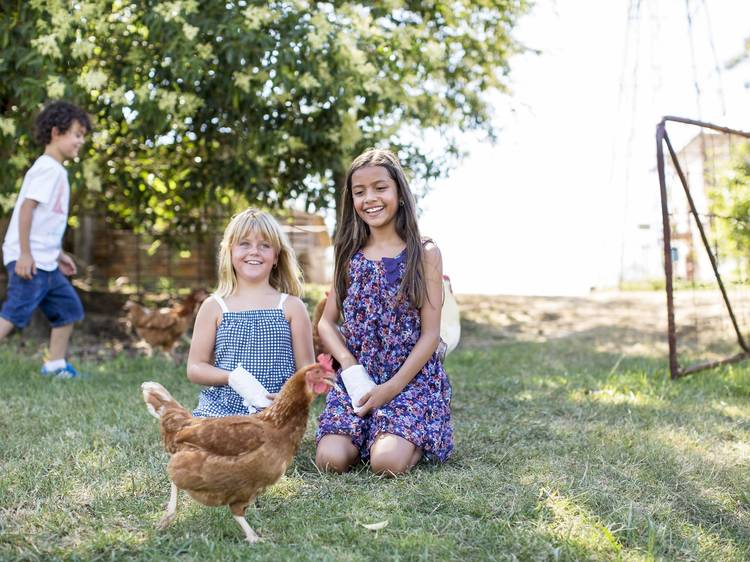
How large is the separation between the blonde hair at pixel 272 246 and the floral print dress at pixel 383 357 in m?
0.29

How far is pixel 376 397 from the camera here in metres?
3.38

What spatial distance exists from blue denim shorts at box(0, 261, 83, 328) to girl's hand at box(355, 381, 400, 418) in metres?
2.97

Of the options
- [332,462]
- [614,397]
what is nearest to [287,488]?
[332,462]

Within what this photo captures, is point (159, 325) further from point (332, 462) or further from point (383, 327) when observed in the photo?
point (332, 462)

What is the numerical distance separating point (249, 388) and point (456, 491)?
3.02ft

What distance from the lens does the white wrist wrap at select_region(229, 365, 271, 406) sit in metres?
3.10

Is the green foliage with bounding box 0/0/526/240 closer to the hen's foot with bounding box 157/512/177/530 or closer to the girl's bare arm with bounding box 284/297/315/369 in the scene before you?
the girl's bare arm with bounding box 284/297/315/369

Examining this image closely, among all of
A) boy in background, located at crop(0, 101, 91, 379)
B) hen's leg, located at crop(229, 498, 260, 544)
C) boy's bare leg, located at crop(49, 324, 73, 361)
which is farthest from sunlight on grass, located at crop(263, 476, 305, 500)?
boy's bare leg, located at crop(49, 324, 73, 361)

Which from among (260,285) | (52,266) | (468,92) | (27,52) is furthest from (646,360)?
(27,52)

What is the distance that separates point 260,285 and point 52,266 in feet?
8.41

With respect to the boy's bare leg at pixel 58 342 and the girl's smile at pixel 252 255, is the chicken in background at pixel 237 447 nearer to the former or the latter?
the girl's smile at pixel 252 255

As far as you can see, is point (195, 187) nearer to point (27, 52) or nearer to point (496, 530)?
point (27, 52)

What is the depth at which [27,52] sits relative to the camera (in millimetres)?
5656

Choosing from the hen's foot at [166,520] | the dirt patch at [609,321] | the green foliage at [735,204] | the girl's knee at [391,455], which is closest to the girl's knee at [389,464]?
the girl's knee at [391,455]
